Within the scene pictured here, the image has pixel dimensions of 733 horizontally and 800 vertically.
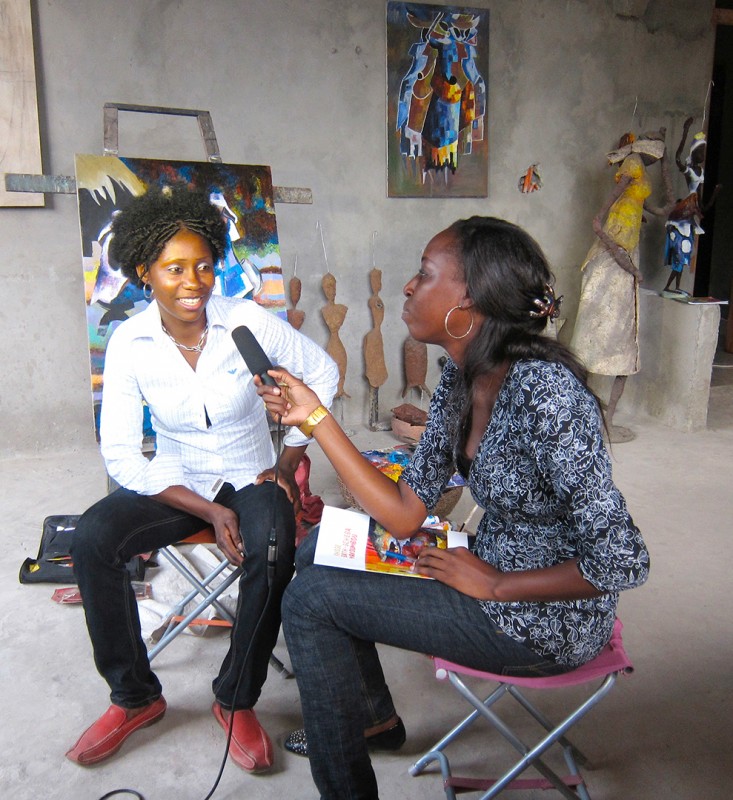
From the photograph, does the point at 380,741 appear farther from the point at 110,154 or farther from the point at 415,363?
the point at 415,363

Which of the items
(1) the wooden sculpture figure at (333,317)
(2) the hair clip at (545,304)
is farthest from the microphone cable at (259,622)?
(1) the wooden sculpture figure at (333,317)

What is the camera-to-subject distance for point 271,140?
A: 443cm

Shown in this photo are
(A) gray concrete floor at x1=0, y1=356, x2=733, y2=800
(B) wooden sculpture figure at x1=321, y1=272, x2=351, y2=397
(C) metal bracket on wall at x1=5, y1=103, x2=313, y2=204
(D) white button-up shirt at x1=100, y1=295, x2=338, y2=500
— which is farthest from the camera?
(B) wooden sculpture figure at x1=321, y1=272, x2=351, y2=397

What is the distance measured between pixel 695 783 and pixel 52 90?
4.21 m

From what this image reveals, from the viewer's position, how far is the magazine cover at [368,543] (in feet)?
5.34

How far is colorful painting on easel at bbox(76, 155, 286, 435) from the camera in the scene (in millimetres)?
3217

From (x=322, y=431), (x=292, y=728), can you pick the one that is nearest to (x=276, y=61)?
(x=322, y=431)

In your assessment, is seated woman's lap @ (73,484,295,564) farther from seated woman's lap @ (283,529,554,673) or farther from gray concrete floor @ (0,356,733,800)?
gray concrete floor @ (0,356,733,800)

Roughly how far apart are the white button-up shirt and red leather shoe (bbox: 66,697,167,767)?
0.61 meters

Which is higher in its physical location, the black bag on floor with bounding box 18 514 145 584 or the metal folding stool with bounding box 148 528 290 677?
the metal folding stool with bounding box 148 528 290 677

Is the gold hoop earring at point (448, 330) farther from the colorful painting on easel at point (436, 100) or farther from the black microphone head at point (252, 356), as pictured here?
the colorful painting on easel at point (436, 100)

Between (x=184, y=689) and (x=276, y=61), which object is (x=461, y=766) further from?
(x=276, y=61)

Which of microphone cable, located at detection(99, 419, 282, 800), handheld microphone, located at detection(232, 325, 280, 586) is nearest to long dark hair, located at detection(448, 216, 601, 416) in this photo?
handheld microphone, located at detection(232, 325, 280, 586)

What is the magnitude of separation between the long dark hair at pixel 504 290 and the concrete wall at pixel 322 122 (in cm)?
314
